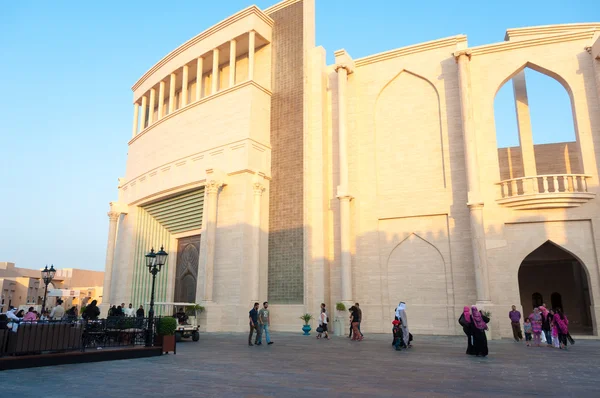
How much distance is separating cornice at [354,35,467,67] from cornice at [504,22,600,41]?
7.02 feet

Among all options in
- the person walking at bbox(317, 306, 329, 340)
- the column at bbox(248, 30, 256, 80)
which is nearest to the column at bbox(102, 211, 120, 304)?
the column at bbox(248, 30, 256, 80)

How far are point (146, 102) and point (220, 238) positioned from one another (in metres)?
13.5

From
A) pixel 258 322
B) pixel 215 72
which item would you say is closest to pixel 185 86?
pixel 215 72

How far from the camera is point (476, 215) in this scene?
16516mm

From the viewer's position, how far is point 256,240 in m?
19.5

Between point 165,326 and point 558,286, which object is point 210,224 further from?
point 558,286

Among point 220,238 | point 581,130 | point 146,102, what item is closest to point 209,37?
point 146,102

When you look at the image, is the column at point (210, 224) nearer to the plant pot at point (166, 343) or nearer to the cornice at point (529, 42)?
the plant pot at point (166, 343)

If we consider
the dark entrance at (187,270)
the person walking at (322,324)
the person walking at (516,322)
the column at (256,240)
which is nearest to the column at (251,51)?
the column at (256,240)

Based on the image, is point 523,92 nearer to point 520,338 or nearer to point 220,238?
point 520,338

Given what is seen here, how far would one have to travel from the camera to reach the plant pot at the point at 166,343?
429 inches

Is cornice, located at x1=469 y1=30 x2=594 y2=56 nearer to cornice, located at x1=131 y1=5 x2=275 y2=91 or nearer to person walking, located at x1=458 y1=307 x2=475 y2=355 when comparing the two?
cornice, located at x1=131 y1=5 x2=275 y2=91

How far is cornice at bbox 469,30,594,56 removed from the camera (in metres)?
17.5

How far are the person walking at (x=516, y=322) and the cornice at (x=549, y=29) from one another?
11103 millimetres
